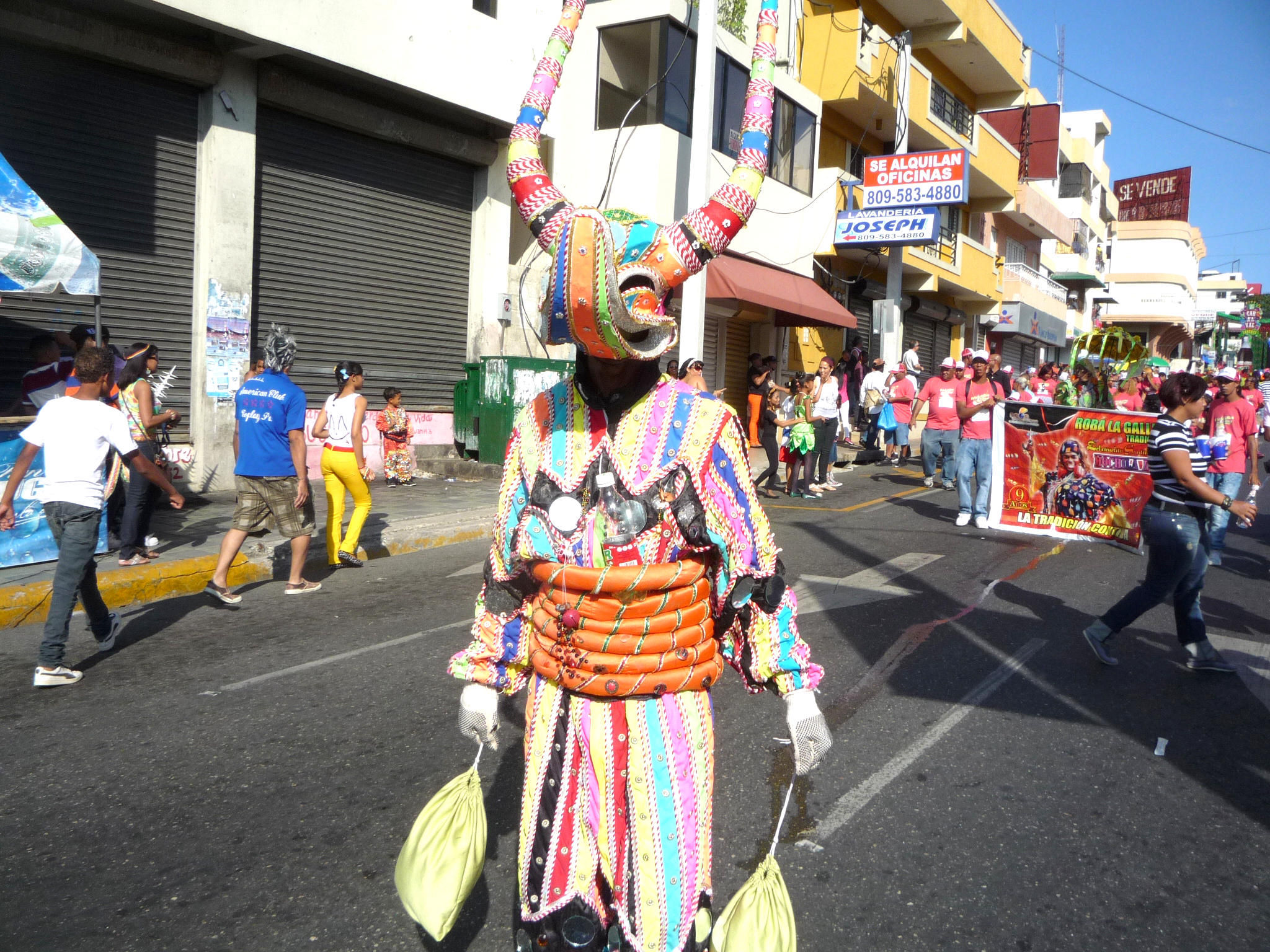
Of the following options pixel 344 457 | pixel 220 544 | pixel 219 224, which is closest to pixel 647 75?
pixel 219 224

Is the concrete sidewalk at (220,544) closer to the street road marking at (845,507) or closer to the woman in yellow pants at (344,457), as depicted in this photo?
the woman in yellow pants at (344,457)

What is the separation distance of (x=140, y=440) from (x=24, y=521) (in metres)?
1.08

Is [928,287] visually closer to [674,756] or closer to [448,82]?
[448,82]

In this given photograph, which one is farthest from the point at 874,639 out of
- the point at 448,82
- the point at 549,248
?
the point at 448,82

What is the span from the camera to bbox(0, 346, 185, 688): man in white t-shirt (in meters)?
5.09

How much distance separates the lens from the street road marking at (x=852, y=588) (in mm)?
7176

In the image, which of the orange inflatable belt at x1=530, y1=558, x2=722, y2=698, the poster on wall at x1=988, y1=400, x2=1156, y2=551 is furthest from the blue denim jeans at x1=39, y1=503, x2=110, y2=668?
the poster on wall at x1=988, y1=400, x2=1156, y2=551

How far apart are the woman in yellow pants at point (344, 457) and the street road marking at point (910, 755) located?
16.6 feet

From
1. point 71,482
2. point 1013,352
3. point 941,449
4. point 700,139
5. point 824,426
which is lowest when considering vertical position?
point 71,482

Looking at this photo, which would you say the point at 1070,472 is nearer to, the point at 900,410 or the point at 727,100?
the point at 900,410

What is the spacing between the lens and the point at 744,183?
7.59 feet

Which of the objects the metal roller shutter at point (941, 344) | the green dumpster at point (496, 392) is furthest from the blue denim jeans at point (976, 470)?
the metal roller shutter at point (941, 344)

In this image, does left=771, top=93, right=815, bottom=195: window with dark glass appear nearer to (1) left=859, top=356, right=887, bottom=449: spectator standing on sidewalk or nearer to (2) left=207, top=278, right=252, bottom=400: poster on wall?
(1) left=859, top=356, right=887, bottom=449: spectator standing on sidewalk

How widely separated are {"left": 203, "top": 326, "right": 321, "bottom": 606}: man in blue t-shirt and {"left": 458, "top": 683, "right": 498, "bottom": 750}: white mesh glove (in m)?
5.03
